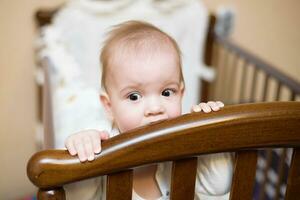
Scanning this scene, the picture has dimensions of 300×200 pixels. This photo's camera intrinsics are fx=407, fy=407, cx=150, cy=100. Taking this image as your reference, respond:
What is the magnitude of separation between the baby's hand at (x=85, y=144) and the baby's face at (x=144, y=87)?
0.12 m

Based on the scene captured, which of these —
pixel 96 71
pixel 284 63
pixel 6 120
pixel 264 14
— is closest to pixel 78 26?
pixel 96 71

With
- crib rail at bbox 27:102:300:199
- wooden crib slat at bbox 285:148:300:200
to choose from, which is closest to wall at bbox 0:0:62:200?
crib rail at bbox 27:102:300:199

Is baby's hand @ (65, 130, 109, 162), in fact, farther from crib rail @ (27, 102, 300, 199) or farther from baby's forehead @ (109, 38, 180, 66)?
baby's forehead @ (109, 38, 180, 66)

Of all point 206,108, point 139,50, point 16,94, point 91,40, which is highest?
point 91,40

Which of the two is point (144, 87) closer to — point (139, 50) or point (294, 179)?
point (139, 50)

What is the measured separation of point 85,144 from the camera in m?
0.64

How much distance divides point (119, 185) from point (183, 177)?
0.35ft

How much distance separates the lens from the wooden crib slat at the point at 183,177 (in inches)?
26.1

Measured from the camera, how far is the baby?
30.6 inches

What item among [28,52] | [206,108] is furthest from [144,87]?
[28,52]

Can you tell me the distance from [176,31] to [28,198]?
40.4 inches

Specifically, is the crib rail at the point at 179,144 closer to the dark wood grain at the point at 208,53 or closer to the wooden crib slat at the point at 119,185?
the wooden crib slat at the point at 119,185

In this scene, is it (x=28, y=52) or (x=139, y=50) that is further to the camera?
(x=28, y=52)

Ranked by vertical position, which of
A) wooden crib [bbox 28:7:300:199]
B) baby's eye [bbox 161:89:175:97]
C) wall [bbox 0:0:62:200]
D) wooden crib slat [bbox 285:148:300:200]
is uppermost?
wall [bbox 0:0:62:200]
